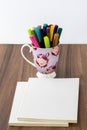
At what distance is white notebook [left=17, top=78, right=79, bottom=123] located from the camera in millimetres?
850

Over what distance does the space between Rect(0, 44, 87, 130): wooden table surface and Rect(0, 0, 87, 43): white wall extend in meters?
0.83

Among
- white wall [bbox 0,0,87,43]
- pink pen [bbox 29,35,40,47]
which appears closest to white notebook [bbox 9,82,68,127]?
pink pen [bbox 29,35,40,47]

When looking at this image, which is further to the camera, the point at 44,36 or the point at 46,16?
the point at 46,16

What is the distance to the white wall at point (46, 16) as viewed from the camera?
6.86ft

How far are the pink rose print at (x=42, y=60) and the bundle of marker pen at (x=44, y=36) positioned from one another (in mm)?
36

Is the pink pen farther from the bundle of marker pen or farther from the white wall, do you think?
the white wall

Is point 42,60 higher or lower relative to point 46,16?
lower

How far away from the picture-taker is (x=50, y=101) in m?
0.91

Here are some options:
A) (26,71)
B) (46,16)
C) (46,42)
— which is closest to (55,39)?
(46,42)

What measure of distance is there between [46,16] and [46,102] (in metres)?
1.31

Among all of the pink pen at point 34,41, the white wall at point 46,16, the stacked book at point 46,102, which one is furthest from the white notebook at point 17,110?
the white wall at point 46,16

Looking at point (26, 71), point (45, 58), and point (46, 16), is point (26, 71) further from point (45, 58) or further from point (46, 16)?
point (46, 16)

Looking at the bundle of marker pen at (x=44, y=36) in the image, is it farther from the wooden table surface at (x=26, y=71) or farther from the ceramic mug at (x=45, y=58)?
the wooden table surface at (x=26, y=71)

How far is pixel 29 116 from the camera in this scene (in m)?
0.85
